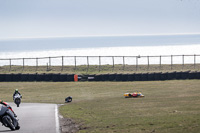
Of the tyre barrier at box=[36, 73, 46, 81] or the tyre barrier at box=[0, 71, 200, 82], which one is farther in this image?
the tyre barrier at box=[36, 73, 46, 81]

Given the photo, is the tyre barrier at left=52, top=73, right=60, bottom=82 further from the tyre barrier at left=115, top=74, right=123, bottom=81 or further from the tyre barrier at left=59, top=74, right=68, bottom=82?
the tyre barrier at left=115, top=74, right=123, bottom=81

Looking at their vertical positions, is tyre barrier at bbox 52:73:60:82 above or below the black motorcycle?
above

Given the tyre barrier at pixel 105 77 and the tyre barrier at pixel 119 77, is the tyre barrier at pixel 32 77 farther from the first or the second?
the tyre barrier at pixel 119 77

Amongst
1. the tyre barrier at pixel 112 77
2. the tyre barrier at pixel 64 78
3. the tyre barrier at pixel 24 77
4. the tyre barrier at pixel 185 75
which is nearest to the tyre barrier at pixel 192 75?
the tyre barrier at pixel 185 75

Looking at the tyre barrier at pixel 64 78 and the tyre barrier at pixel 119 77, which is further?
the tyre barrier at pixel 64 78

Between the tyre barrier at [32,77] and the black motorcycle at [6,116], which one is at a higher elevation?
the tyre barrier at [32,77]

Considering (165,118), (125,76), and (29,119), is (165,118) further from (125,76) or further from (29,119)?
(125,76)

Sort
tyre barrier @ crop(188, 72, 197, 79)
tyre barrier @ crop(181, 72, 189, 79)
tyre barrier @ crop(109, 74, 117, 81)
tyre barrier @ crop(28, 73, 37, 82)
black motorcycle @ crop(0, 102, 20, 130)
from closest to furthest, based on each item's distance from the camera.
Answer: black motorcycle @ crop(0, 102, 20, 130) < tyre barrier @ crop(188, 72, 197, 79) < tyre barrier @ crop(181, 72, 189, 79) < tyre barrier @ crop(109, 74, 117, 81) < tyre barrier @ crop(28, 73, 37, 82)

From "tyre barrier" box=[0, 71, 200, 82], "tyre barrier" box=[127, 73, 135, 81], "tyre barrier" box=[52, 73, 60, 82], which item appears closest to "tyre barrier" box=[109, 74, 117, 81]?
"tyre barrier" box=[0, 71, 200, 82]

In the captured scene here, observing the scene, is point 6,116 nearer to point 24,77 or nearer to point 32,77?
point 32,77

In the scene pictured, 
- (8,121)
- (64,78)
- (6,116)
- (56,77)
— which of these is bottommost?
(8,121)

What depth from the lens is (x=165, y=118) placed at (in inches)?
694

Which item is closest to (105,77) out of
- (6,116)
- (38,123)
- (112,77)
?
(112,77)

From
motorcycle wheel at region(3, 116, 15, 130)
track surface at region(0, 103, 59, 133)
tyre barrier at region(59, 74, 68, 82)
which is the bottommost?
track surface at region(0, 103, 59, 133)
